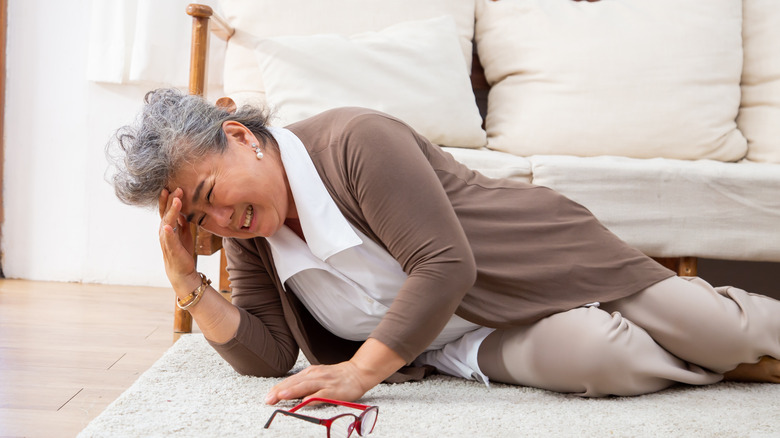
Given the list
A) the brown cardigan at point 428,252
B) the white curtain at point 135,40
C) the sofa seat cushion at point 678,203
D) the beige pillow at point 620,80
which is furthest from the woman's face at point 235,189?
the white curtain at point 135,40

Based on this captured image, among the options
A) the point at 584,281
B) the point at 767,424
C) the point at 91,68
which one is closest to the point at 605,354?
the point at 584,281

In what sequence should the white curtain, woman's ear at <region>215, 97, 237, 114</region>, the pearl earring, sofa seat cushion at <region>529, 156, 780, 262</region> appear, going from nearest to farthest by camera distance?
the pearl earring → woman's ear at <region>215, 97, 237, 114</region> → sofa seat cushion at <region>529, 156, 780, 262</region> → the white curtain

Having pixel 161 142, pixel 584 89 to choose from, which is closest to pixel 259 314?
pixel 161 142

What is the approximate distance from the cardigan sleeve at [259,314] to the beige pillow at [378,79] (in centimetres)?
64

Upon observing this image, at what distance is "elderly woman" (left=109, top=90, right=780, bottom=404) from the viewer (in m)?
1.22

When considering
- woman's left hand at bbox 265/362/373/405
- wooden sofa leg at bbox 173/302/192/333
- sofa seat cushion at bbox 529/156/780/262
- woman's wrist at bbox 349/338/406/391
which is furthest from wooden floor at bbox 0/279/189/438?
sofa seat cushion at bbox 529/156/780/262

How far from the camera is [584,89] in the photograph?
2285 millimetres

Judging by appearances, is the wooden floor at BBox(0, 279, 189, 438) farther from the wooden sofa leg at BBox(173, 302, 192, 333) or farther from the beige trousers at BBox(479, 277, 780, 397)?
A: the beige trousers at BBox(479, 277, 780, 397)

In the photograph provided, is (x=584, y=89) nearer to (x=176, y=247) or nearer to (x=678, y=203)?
(x=678, y=203)

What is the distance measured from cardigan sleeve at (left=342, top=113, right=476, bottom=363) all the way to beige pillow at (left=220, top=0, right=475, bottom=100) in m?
1.00

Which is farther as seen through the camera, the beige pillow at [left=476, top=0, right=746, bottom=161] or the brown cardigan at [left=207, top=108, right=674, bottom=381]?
the beige pillow at [left=476, top=0, right=746, bottom=161]

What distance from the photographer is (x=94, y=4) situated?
2480 mm

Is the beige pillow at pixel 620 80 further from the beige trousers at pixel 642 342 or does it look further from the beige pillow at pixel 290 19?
the beige trousers at pixel 642 342

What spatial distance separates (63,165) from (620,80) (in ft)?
6.43
